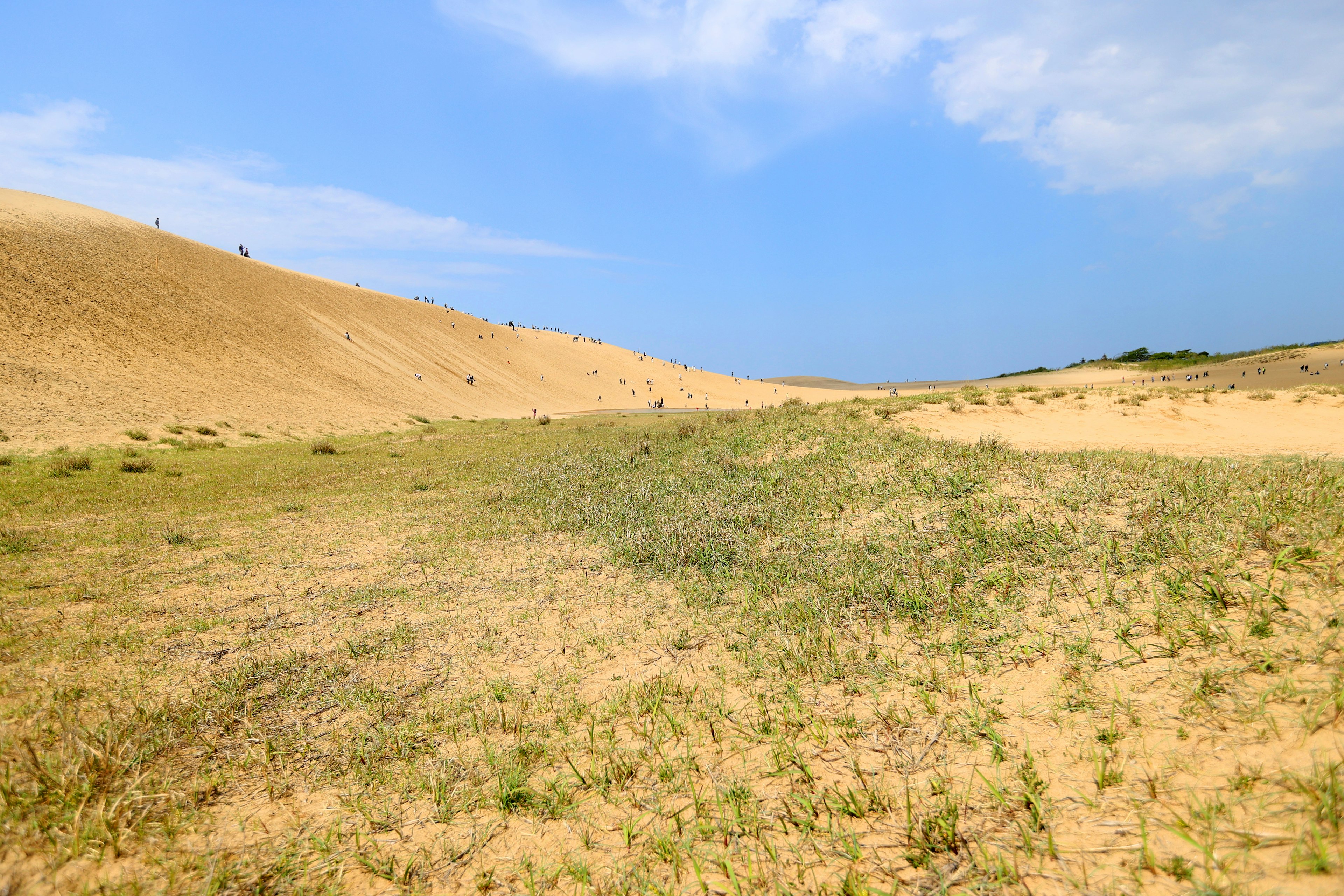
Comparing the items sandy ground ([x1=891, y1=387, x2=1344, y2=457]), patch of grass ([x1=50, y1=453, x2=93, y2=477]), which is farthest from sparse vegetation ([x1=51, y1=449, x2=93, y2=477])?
sandy ground ([x1=891, y1=387, x2=1344, y2=457])

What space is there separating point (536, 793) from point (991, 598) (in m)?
3.97

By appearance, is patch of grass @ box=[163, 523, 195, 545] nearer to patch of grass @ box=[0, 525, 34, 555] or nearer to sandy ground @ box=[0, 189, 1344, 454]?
patch of grass @ box=[0, 525, 34, 555]

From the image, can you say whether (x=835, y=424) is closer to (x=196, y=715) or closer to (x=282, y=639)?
(x=282, y=639)

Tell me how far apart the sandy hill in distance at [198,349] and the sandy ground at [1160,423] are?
37.3 feet

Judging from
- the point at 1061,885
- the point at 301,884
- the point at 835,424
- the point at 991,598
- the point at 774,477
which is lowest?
the point at 301,884

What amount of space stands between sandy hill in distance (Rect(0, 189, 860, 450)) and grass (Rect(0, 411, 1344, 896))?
20567 mm

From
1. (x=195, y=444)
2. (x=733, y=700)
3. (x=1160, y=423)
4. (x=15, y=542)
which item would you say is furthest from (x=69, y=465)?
(x=1160, y=423)

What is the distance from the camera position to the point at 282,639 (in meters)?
5.40

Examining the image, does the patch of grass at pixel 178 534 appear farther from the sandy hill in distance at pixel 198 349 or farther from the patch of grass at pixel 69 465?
the sandy hill in distance at pixel 198 349

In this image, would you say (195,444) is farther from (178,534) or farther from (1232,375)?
(1232,375)

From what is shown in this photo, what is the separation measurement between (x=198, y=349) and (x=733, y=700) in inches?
1731

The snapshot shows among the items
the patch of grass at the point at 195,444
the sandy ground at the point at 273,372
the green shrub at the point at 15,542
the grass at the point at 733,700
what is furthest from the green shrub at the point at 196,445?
the grass at the point at 733,700

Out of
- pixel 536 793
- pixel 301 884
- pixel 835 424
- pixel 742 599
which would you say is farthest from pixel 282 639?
pixel 835 424

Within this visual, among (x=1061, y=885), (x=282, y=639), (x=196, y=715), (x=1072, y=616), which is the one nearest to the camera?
(x=1061, y=885)
